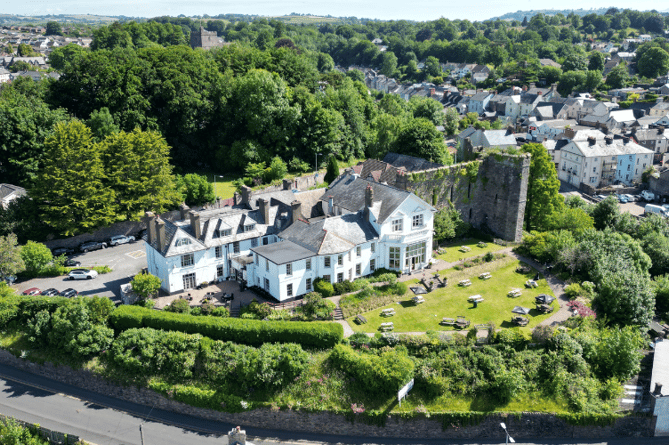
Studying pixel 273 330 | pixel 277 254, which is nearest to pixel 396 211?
pixel 277 254

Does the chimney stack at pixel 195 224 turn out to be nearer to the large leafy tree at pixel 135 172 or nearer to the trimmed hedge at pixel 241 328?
the trimmed hedge at pixel 241 328

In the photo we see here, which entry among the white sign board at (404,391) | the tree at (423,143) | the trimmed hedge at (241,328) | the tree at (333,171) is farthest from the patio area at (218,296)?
the tree at (423,143)

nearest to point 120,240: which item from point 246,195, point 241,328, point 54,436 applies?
point 246,195

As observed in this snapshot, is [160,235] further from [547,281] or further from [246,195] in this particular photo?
[547,281]

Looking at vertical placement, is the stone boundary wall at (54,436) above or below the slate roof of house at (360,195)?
below

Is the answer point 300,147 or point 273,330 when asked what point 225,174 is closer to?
point 300,147

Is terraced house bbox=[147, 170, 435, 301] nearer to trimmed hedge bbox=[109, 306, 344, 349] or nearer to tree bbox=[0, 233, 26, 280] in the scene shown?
trimmed hedge bbox=[109, 306, 344, 349]
